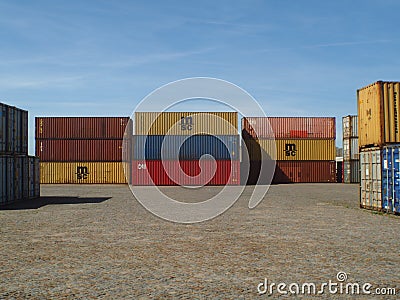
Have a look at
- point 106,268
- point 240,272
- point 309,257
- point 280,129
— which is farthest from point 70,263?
point 280,129

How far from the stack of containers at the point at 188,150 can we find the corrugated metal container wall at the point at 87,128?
2.56 meters

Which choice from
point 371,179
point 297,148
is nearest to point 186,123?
point 297,148

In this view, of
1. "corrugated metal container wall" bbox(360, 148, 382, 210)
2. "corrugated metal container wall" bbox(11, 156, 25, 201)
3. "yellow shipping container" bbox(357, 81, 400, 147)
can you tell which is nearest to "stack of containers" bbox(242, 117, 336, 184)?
"corrugated metal container wall" bbox(11, 156, 25, 201)

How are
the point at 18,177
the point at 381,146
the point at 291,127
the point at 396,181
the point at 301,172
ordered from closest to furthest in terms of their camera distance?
the point at 396,181
the point at 381,146
the point at 18,177
the point at 301,172
the point at 291,127

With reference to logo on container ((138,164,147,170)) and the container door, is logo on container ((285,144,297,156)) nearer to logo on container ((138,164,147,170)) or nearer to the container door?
logo on container ((138,164,147,170))

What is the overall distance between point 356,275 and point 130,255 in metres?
5.20

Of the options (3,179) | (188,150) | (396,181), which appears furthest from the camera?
(188,150)

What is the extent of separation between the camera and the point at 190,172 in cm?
5219

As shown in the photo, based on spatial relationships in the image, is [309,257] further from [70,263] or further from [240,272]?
[70,263]

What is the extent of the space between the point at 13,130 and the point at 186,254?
19.8 m

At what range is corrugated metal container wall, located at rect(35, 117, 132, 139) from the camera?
54.2 metres

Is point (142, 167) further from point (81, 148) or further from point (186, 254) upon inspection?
point (186, 254)

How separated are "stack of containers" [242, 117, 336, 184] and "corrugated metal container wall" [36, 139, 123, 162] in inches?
633

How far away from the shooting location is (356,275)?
9.33 metres
